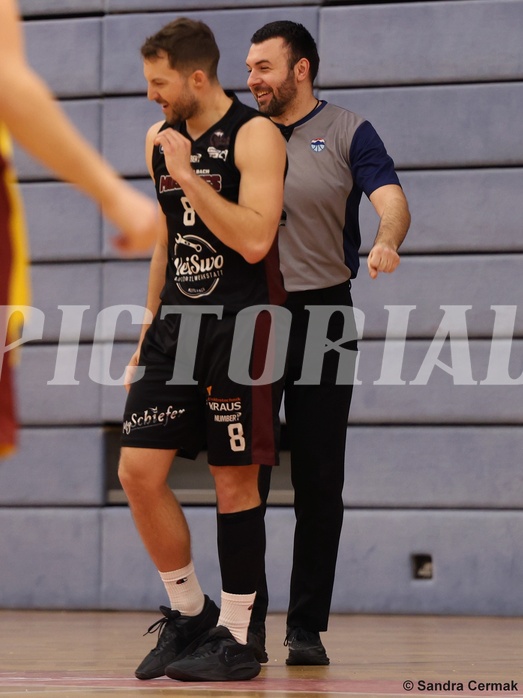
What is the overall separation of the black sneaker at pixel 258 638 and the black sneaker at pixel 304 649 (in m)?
0.08

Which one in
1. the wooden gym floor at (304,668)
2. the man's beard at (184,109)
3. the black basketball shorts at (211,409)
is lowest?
the wooden gym floor at (304,668)

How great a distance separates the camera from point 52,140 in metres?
1.40

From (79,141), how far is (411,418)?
13.0 feet

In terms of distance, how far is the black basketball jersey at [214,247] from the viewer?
3.17 m

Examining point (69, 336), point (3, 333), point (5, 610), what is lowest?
point (5, 610)

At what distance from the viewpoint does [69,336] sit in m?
5.52

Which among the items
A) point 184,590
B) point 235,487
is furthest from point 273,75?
point 184,590

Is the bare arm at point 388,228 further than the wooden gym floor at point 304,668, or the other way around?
the bare arm at point 388,228

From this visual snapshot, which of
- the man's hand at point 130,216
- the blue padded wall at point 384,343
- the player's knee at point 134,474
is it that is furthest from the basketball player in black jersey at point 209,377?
the blue padded wall at point 384,343

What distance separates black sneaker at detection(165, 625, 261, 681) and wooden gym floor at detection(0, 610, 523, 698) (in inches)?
1.4

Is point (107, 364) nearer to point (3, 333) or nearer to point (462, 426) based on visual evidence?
point (462, 426)

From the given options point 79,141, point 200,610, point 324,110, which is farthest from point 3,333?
point 324,110

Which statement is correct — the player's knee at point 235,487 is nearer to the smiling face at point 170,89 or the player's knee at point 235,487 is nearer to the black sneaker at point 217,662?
the black sneaker at point 217,662

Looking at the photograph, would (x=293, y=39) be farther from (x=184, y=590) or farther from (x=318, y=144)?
(x=184, y=590)
